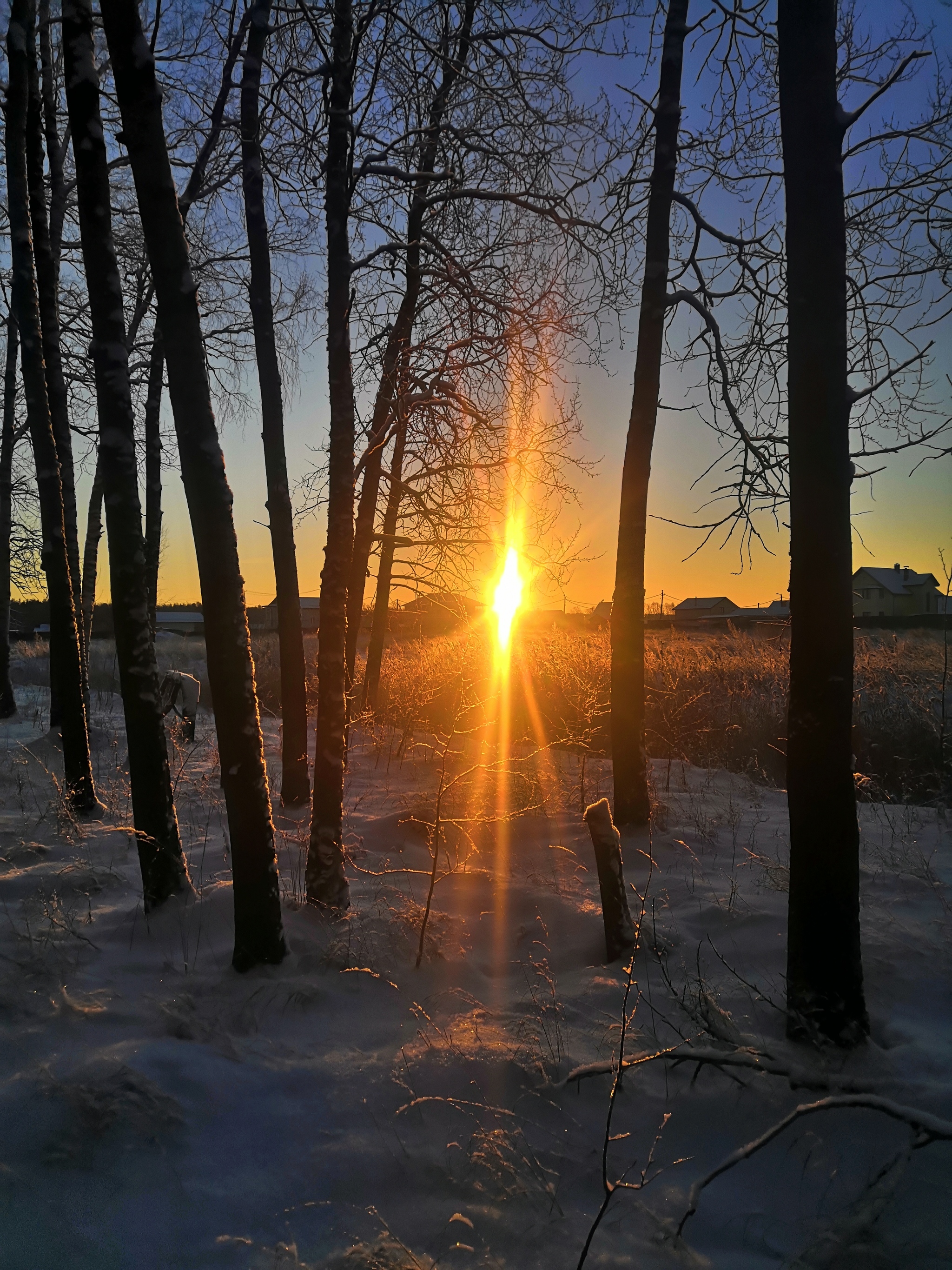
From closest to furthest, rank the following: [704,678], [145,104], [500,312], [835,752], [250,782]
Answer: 1. [835,752]
2. [145,104]
3. [250,782]
4. [500,312]
5. [704,678]

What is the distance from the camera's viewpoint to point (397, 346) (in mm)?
7074

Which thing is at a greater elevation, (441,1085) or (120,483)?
(120,483)

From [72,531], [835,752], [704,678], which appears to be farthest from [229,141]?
[704,678]

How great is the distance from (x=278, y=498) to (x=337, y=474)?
2.65m

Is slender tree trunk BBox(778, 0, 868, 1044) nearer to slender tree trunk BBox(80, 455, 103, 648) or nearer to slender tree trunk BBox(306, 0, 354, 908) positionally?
slender tree trunk BBox(306, 0, 354, 908)

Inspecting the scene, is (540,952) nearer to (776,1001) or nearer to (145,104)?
(776,1001)

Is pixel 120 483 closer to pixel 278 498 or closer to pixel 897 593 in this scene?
pixel 278 498

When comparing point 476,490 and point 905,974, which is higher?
point 476,490

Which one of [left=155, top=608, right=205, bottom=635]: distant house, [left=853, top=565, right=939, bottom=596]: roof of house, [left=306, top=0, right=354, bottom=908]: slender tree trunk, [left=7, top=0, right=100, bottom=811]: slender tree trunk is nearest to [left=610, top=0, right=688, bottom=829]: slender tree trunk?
[left=306, top=0, right=354, bottom=908]: slender tree trunk

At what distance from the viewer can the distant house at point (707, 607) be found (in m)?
69.8

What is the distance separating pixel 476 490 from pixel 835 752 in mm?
5265

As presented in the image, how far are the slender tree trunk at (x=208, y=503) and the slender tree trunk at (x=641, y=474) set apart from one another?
144 inches

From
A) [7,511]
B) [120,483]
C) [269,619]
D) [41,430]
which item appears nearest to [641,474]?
[120,483]

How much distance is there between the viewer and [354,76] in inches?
200
